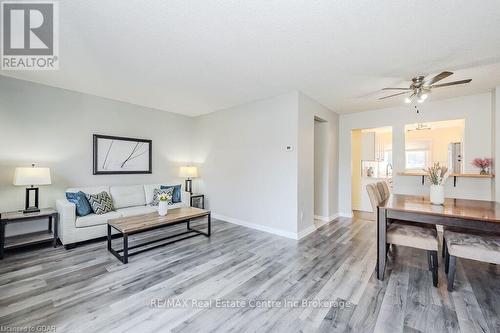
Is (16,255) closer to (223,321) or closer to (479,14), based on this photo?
(223,321)

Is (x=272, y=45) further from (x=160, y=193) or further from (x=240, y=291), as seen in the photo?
(x=160, y=193)

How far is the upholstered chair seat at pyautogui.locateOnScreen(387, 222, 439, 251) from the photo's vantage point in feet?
7.08

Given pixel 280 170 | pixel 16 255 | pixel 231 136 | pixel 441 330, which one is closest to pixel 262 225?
pixel 280 170

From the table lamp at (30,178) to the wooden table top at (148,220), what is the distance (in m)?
1.15

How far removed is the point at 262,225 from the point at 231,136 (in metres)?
1.99

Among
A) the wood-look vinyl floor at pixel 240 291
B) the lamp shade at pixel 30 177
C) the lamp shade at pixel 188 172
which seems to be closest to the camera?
the wood-look vinyl floor at pixel 240 291

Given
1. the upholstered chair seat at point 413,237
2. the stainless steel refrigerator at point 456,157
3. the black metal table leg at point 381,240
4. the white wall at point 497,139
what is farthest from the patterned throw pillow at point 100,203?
the stainless steel refrigerator at point 456,157

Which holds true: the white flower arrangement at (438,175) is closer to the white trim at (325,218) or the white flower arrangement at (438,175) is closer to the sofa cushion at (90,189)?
the white trim at (325,218)

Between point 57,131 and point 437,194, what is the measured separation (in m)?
5.66

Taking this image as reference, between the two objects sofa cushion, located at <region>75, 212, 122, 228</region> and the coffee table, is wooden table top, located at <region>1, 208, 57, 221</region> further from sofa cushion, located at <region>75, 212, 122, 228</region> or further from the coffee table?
the coffee table

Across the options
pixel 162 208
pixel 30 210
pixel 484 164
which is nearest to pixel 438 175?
pixel 484 164

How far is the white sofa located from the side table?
10 cm

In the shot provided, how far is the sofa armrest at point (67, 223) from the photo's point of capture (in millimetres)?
2938

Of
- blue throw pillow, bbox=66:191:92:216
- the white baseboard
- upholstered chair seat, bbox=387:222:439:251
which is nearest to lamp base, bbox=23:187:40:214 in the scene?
blue throw pillow, bbox=66:191:92:216
